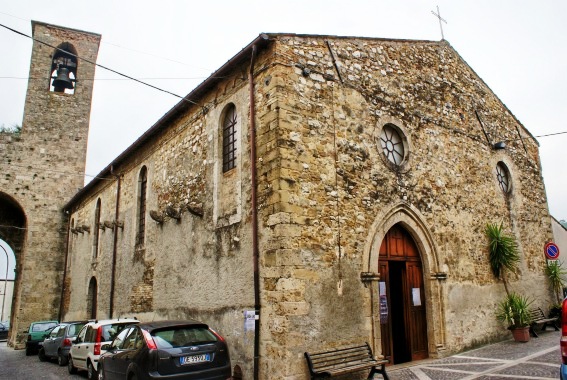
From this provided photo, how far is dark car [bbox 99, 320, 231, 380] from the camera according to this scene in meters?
6.30

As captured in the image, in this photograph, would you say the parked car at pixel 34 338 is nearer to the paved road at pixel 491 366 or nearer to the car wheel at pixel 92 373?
the paved road at pixel 491 366

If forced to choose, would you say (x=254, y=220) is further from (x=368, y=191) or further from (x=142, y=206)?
(x=142, y=206)

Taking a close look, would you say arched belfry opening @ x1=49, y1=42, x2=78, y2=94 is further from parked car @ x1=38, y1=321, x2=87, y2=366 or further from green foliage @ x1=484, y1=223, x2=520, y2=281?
green foliage @ x1=484, y1=223, x2=520, y2=281

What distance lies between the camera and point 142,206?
14.1 m

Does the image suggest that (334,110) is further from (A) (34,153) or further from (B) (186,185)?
(A) (34,153)

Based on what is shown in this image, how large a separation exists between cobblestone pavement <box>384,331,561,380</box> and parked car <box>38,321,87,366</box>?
29.6ft

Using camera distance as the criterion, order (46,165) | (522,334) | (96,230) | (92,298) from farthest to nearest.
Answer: (46,165) < (96,230) < (92,298) < (522,334)

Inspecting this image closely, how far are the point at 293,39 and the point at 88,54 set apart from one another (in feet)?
60.6

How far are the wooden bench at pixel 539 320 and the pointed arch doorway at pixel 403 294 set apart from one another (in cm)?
379

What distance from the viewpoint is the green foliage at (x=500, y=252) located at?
11.4 meters

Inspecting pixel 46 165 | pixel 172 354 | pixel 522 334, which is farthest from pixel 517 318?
pixel 46 165

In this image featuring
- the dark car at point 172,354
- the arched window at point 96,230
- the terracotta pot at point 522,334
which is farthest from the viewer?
the arched window at point 96,230

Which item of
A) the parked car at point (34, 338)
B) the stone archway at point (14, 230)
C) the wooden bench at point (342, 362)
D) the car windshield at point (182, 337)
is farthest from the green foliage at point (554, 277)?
the stone archway at point (14, 230)

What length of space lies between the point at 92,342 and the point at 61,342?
3913 mm
